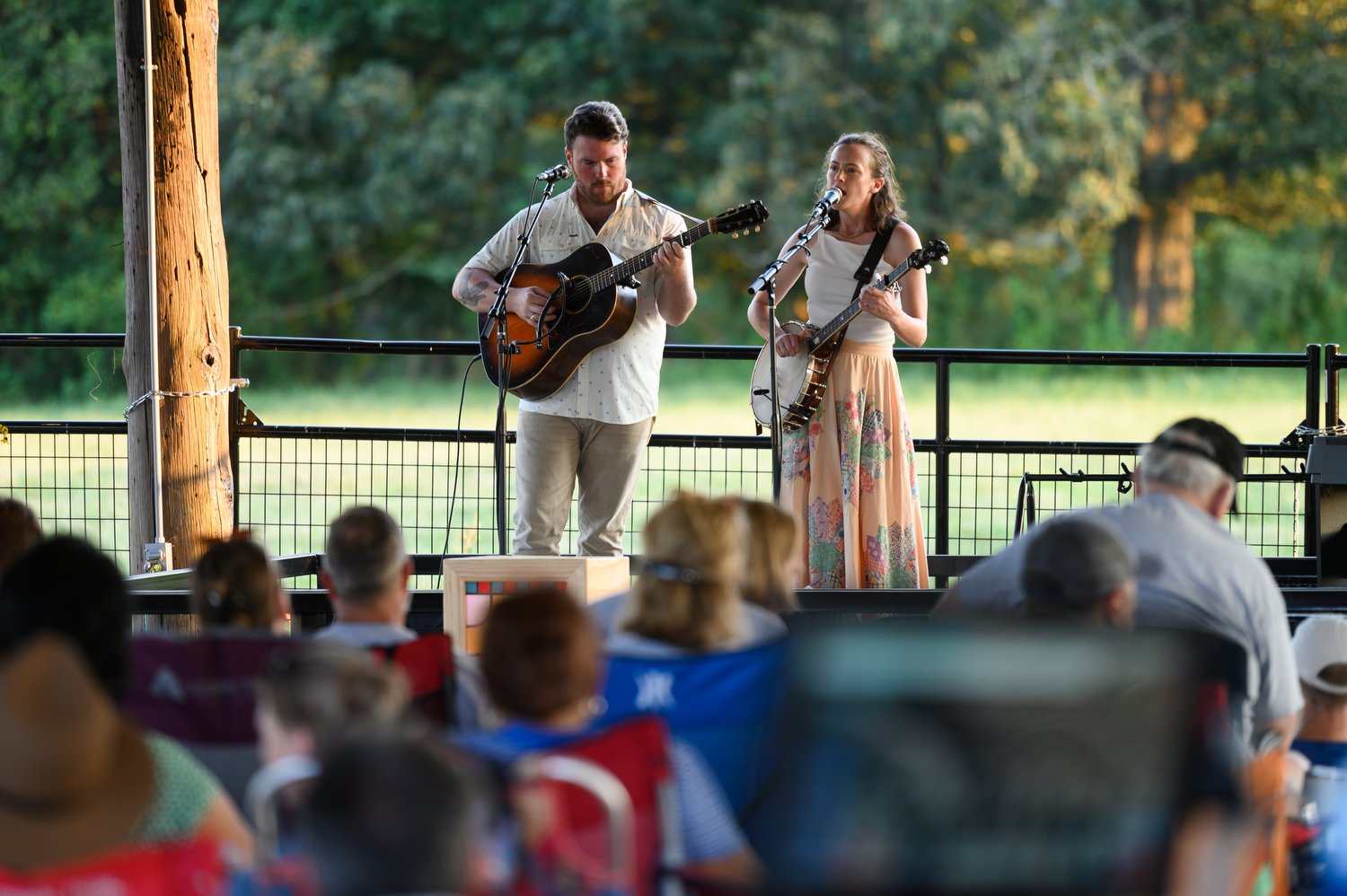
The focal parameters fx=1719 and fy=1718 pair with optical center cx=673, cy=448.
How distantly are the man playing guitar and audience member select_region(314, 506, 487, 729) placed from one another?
248 cm

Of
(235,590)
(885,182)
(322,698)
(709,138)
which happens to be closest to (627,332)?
(885,182)

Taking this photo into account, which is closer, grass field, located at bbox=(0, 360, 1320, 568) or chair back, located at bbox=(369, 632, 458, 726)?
chair back, located at bbox=(369, 632, 458, 726)

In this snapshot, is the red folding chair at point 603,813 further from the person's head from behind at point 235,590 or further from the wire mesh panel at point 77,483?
the wire mesh panel at point 77,483

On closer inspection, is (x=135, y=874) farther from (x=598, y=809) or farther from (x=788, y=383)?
(x=788, y=383)

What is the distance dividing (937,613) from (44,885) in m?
1.88

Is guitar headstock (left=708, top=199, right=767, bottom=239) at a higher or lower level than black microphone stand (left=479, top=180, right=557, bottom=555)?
higher

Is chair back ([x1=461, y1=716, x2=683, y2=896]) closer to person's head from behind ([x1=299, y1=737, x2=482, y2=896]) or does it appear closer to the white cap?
person's head from behind ([x1=299, y1=737, x2=482, y2=896])

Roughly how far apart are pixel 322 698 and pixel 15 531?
58.4 inches

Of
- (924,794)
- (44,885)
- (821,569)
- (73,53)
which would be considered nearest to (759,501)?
(924,794)

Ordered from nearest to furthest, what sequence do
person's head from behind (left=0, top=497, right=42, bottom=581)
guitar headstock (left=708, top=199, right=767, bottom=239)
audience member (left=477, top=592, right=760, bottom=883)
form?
audience member (left=477, top=592, right=760, bottom=883), person's head from behind (left=0, top=497, right=42, bottom=581), guitar headstock (left=708, top=199, right=767, bottom=239)

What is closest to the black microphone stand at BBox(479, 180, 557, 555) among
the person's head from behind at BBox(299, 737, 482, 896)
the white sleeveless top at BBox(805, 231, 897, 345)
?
the white sleeveless top at BBox(805, 231, 897, 345)

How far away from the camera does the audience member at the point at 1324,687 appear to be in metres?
3.36

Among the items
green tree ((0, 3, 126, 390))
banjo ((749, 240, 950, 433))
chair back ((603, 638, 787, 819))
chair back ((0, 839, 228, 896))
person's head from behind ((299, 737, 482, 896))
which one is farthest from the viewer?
green tree ((0, 3, 126, 390))

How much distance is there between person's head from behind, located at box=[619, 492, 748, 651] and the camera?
2617mm
